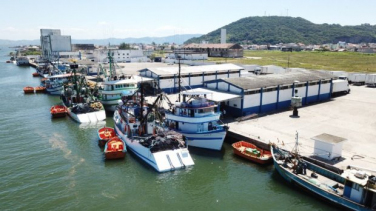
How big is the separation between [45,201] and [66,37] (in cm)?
14108

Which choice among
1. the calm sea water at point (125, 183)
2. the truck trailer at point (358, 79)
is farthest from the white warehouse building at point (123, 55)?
the calm sea water at point (125, 183)

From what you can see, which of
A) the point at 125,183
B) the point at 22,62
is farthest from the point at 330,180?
the point at 22,62

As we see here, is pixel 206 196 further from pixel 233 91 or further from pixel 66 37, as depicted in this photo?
pixel 66 37

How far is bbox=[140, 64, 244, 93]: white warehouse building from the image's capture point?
2093 inches

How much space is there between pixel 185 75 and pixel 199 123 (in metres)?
26.5

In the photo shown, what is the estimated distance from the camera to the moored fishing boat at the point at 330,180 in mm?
18281

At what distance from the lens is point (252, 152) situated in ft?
89.1

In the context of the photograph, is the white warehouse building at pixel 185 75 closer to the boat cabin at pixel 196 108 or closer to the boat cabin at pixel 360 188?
the boat cabin at pixel 196 108

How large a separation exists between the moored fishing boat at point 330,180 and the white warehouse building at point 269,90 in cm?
1220

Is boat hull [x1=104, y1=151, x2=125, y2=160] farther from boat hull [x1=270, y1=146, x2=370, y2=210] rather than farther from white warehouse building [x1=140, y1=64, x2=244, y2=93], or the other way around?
white warehouse building [x1=140, y1=64, x2=244, y2=93]

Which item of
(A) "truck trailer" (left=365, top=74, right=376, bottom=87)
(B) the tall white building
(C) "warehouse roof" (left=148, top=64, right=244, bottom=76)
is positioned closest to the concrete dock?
(A) "truck trailer" (left=365, top=74, right=376, bottom=87)

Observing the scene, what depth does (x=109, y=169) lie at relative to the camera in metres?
26.3

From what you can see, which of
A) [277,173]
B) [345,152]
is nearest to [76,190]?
[277,173]

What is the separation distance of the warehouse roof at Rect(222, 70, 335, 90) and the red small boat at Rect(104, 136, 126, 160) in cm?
1700
